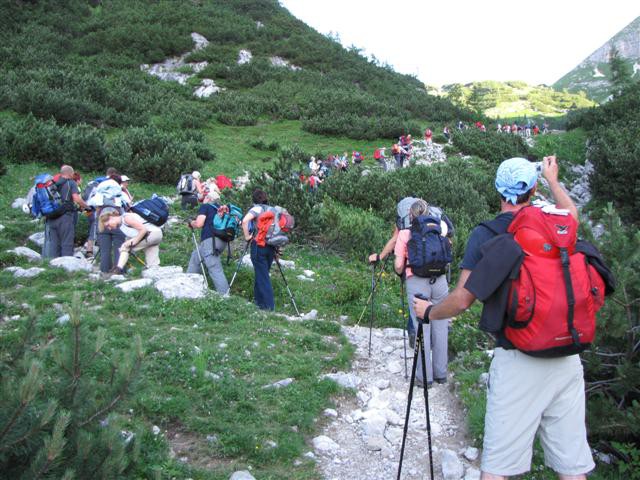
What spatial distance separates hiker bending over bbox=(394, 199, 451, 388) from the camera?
5.80 metres

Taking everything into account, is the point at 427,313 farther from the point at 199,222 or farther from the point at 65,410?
the point at 199,222

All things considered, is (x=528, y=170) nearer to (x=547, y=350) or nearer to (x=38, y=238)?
(x=547, y=350)

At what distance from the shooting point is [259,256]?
8445mm

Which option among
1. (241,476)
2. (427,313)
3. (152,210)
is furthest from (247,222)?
(427,313)

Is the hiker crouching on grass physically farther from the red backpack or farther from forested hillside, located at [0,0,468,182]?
forested hillside, located at [0,0,468,182]

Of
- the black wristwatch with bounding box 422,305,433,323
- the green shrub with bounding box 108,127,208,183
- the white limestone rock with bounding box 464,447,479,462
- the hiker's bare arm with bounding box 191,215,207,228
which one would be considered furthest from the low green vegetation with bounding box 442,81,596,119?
A: the black wristwatch with bounding box 422,305,433,323

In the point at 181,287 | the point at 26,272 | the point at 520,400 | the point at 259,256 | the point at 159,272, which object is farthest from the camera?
the point at 159,272

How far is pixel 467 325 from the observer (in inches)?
311

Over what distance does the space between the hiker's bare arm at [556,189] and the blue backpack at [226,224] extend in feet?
19.3

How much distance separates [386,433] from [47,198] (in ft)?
24.8

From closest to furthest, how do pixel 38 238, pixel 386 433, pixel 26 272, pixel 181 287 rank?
1. pixel 386 433
2. pixel 181 287
3. pixel 26 272
4. pixel 38 238

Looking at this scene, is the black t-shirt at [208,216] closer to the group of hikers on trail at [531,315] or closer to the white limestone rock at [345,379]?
the white limestone rock at [345,379]

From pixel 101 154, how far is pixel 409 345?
1350 cm

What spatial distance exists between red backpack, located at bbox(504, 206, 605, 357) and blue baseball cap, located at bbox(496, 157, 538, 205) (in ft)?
1.52
